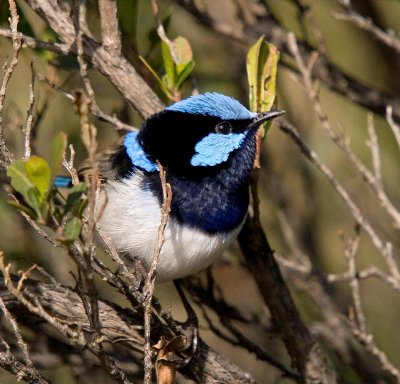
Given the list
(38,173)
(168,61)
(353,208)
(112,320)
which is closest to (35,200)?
(38,173)

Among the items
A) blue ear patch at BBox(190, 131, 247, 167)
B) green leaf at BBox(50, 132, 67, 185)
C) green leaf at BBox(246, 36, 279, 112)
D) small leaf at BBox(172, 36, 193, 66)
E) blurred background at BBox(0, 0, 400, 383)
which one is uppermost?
green leaf at BBox(50, 132, 67, 185)

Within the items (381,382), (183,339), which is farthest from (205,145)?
(381,382)

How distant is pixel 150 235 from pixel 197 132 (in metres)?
0.41

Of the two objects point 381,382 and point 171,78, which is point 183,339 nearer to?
point 171,78

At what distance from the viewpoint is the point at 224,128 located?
2920 mm

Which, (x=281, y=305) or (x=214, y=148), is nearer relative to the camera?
(x=214, y=148)

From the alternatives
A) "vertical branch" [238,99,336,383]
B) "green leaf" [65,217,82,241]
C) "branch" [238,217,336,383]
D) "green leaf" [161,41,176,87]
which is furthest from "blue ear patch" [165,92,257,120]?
"green leaf" [65,217,82,241]

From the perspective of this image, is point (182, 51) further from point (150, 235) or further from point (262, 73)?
point (150, 235)

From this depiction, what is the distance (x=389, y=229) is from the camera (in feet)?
14.6

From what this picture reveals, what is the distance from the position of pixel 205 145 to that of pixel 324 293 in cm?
105

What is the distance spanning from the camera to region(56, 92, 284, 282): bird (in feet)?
9.24

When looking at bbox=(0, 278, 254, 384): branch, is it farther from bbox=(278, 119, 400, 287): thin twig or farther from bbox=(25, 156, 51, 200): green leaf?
bbox=(25, 156, 51, 200): green leaf

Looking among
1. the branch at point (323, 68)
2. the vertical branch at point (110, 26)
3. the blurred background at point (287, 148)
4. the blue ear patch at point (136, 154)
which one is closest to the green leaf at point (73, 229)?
the blue ear patch at point (136, 154)

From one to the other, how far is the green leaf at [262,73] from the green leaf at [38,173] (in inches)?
44.7
